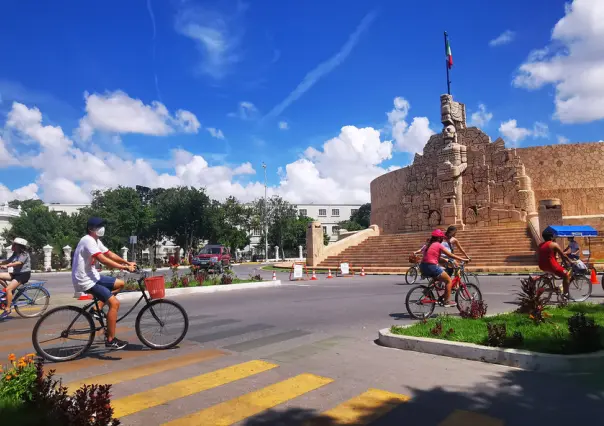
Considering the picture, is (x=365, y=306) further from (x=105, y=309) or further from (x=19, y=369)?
(x=19, y=369)

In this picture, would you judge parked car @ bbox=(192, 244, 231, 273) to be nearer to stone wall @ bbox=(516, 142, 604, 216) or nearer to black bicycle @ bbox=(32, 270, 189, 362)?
black bicycle @ bbox=(32, 270, 189, 362)

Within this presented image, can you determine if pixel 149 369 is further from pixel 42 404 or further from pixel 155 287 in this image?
pixel 42 404

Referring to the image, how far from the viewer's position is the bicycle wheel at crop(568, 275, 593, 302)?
35.3ft

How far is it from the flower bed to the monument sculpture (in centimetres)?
3133

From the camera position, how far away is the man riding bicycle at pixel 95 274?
5941mm

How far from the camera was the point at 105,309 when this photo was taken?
21.2 feet

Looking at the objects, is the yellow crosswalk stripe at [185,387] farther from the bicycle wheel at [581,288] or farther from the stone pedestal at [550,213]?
the stone pedestal at [550,213]

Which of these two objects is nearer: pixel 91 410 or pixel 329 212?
pixel 91 410

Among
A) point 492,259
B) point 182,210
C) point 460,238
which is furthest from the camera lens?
point 182,210

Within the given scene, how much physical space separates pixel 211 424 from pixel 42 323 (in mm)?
3146

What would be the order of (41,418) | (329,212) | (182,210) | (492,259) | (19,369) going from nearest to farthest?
(41,418) → (19,369) → (492,259) → (182,210) → (329,212)

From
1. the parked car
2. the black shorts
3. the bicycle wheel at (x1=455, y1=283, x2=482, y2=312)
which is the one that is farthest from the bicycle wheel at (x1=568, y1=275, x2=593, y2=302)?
the parked car

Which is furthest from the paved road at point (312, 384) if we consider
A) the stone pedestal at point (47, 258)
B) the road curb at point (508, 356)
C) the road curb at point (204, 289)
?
the stone pedestal at point (47, 258)

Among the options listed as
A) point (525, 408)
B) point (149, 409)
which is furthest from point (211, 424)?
point (525, 408)
